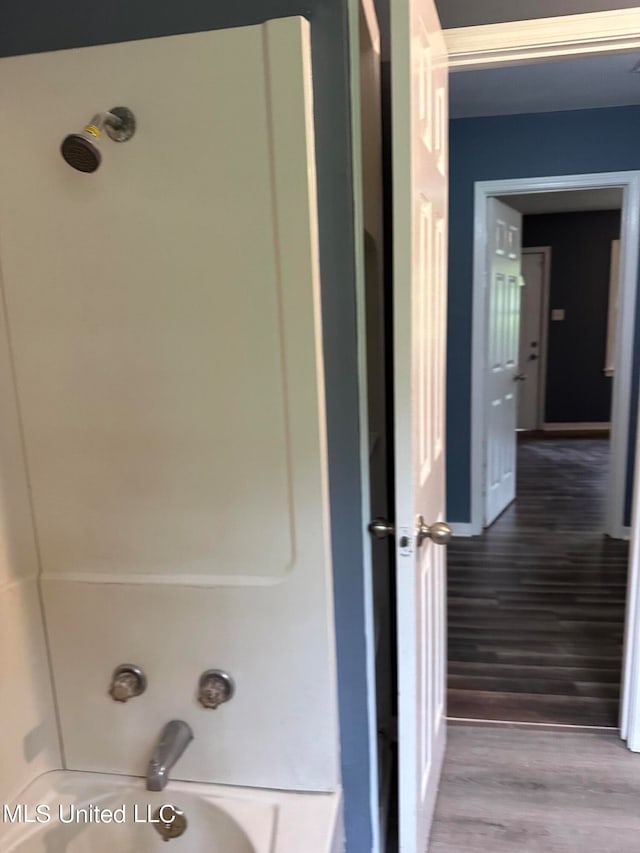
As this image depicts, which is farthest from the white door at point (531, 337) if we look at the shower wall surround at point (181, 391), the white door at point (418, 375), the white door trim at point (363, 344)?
the shower wall surround at point (181, 391)

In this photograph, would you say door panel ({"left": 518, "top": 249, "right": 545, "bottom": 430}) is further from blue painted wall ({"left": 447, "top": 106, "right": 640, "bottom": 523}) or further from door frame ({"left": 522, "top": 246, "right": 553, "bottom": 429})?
blue painted wall ({"left": 447, "top": 106, "right": 640, "bottom": 523})

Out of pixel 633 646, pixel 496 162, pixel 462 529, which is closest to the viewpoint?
pixel 633 646

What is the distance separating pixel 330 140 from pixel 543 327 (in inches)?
234

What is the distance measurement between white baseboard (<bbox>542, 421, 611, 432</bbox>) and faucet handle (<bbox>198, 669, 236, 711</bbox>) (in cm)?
608

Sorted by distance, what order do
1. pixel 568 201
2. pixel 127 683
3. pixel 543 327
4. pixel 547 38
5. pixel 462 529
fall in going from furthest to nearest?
1. pixel 543 327
2. pixel 568 201
3. pixel 462 529
4. pixel 547 38
5. pixel 127 683

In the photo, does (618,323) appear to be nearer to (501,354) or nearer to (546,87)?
(501,354)

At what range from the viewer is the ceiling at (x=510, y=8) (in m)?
1.64

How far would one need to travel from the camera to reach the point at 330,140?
3.53ft

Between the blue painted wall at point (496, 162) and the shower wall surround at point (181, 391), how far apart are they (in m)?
Result: 2.69

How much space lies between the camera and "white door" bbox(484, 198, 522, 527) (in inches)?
147

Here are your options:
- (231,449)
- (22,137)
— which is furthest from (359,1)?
(231,449)

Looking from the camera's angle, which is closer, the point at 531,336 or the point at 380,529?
the point at 380,529

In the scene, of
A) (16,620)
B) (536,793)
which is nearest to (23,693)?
(16,620)

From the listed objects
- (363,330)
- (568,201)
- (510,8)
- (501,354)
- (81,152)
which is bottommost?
(501,354)
